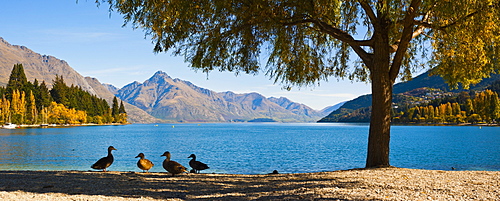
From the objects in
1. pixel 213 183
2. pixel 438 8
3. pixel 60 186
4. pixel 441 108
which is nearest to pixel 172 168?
pixel 213 183

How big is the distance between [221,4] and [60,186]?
638cm

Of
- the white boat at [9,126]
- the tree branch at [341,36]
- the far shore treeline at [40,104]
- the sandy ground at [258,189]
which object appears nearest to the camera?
the sandy ground at [258,189]

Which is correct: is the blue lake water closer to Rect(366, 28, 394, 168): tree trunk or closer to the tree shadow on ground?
Rect(366, 28, 394, 168): tree trunk

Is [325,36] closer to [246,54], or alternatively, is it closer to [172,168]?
[246,54]

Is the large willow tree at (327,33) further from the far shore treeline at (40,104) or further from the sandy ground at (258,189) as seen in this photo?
the far shore treeline at (40,104)

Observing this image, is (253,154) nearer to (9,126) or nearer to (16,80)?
(9,126)

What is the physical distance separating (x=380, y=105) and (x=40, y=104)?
141 meters

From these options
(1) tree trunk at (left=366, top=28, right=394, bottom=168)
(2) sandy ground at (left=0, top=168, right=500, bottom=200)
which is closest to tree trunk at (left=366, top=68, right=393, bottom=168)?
(1) tree trunk at (left=366, top=28, right=394, bottom=168)

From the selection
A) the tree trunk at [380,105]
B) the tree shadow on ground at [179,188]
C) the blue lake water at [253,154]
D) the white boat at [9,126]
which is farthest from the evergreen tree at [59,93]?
the tree trunk at [380,105]

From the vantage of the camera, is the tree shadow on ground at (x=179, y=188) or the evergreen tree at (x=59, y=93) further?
the evergreen tree at (x=59, y=93)

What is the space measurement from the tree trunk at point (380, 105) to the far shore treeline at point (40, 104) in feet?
408

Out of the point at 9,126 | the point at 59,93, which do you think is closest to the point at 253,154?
the point at 9,126

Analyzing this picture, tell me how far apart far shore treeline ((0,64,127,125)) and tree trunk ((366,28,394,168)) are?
124438 mm

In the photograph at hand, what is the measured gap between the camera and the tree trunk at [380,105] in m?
12.8
